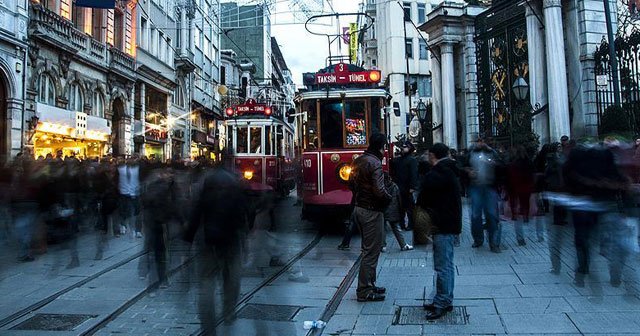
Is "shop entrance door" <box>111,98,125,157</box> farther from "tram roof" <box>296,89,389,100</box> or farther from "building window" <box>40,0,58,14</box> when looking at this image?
"tram roof" <box>296,89,389,100</box>

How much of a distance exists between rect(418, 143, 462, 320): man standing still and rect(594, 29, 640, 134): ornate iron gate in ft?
38.7

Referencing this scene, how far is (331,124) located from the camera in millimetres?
12492

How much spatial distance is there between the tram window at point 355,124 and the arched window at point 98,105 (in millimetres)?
16310

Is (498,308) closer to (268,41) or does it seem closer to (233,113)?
(233,113)

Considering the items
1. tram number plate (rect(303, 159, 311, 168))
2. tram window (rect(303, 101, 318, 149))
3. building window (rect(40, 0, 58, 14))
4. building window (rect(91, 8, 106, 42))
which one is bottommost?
tram number plate (rect(303, 159, 311, 168))

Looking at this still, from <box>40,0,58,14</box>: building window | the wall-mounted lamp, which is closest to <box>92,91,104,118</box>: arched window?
<box>40,0,58,14</box>: building window

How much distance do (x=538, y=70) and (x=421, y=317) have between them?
15.3m

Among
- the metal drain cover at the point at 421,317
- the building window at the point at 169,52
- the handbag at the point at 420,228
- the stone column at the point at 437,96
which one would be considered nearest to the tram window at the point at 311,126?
the handbag at the point at 420,228

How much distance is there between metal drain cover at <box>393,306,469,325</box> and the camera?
5.63 metres

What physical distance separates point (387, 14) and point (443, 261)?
151 ft

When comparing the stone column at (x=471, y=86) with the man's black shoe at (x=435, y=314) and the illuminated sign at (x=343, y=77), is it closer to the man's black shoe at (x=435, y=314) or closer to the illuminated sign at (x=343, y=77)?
the illuminated sign at (x=343, y=77)

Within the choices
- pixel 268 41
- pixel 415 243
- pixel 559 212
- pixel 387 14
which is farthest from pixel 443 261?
pixel 268 41

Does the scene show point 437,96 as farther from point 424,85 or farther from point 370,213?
point 424,85

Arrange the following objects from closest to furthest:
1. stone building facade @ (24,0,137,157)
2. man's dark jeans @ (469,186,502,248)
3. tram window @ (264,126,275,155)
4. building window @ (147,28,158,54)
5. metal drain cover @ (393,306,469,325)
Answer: metal drain cover @ (393,306,469,325) < man's dark jeans @ (469,186,502,248) < stone building facade @ (24,0,137,157) < tram window @ (264,126,275,155) < building window @ (147,28,158,54)
